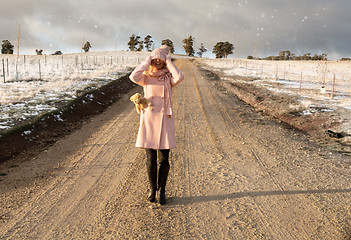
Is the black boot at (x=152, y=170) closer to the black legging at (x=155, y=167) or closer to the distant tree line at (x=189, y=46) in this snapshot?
the black legging at (x=155, y=167)

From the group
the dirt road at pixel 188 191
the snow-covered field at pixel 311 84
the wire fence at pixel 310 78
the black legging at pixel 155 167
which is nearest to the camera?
the dirt road at pixel 188 191

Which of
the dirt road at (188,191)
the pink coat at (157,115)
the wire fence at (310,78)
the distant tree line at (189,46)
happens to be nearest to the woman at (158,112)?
the pink coat at (157,115)

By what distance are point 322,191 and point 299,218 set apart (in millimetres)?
1155

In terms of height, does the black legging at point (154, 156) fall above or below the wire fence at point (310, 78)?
below

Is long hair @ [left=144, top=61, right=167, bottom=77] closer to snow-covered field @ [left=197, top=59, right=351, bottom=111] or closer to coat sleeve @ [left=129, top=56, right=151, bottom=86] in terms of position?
coat sleeve @ [left=129, top=56, right=151, bottom=86]

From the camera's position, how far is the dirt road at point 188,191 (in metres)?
3.25

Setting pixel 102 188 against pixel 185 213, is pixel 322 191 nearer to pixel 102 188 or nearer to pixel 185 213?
pixel 185 213

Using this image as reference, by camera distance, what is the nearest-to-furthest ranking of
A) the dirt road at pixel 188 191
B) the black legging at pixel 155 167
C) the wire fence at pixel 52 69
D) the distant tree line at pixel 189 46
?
the dirt road at pixel 188 191, the black legging at pixel 155 167, the wire fence at pixel 52 69, the distant tree line at pixel 189 46

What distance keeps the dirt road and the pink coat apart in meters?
0.99

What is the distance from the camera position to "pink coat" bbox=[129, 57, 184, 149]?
374 centimetres

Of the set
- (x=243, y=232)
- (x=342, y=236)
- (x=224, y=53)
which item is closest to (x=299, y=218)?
(x=342, y=236)

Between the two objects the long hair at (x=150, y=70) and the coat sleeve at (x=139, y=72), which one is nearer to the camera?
the coat sleeve at (x=139, y=72)

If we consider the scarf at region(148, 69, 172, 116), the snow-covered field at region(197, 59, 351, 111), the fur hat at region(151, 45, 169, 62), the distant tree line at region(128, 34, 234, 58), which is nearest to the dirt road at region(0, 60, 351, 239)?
the scarf at region(148, 69, 172, 116)

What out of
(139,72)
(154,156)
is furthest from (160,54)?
(154,156)
